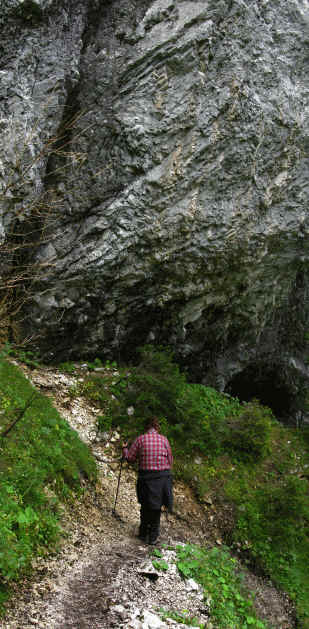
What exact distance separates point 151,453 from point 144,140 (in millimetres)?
6365

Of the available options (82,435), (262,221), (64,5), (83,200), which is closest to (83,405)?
(82,435)

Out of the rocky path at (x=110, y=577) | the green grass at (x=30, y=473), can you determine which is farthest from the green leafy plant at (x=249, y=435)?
the green grass at (x=30, y=473)

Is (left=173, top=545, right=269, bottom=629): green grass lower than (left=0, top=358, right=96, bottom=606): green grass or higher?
lower

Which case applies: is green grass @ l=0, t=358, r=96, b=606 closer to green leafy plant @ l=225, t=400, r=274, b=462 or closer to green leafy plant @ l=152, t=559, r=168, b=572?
green leafy plant @ l=152, t=559, r=168, b=572

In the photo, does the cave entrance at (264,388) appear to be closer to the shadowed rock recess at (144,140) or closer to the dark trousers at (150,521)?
the shadowed rock recess at (144,140)

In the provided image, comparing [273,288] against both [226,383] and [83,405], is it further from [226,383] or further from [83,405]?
[83,405]

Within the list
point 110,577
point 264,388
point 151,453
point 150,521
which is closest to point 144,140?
point 151,453

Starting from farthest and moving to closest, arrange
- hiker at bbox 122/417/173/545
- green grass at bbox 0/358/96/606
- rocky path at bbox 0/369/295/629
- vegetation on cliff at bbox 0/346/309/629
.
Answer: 1. hiker at bbox 122/417/173/545
2. vegetation on cliff at bbox 0/346/309/629
3. green grass at bbox 0/358/96/606
4. rocky path at bbox 0/369/295/629

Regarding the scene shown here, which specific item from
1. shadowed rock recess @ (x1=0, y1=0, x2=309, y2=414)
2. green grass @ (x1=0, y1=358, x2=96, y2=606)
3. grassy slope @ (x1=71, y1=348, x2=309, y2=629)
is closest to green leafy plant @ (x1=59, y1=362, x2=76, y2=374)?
shadowed rock recess @ (x1=0, y1=0, x2=309, y2=414)

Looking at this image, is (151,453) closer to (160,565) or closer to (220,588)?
(160,565)

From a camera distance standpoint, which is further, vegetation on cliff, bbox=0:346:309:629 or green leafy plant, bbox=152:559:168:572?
green leafy plant, bbox=152:559:168:572

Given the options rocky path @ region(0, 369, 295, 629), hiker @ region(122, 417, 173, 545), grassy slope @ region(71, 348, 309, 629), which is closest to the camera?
rocky path @ region(0, 369, 295, 629)

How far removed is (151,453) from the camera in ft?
18.0

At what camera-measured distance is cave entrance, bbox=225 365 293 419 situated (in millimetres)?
13836
